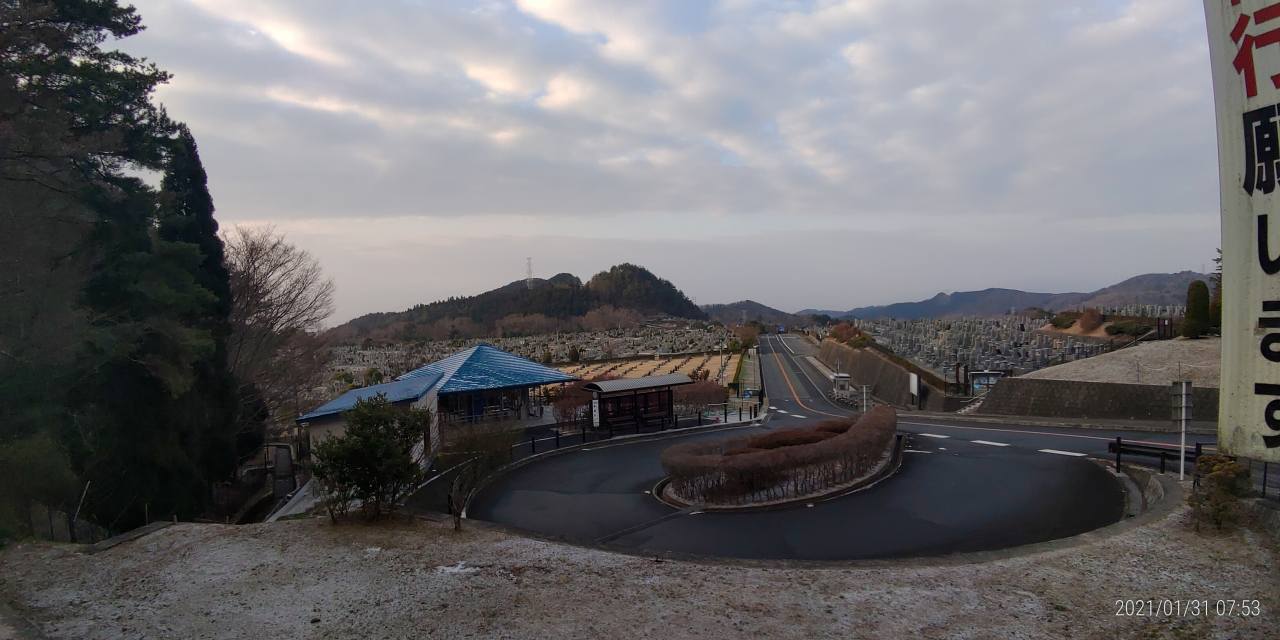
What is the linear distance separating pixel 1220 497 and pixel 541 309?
357 feet

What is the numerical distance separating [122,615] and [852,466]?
10462 mm

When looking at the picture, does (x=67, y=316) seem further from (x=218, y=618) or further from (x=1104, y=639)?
(x=1104, y=639)

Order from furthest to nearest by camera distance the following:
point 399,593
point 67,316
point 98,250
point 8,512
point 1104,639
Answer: point 98,250 < point 67,316 < point 8,512 < point 399,593 < point 1104,639

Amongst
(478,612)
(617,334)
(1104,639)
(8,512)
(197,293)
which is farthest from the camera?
(617,334)

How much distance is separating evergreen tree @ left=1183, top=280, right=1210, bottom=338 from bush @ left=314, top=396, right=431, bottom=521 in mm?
27058

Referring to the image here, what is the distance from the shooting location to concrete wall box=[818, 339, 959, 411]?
27.1 m

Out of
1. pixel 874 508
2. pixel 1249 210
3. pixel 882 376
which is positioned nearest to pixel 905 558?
pixel 874 508

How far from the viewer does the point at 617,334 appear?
69.4 metres

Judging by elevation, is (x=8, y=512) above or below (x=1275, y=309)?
below

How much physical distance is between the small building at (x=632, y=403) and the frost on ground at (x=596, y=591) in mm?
11762

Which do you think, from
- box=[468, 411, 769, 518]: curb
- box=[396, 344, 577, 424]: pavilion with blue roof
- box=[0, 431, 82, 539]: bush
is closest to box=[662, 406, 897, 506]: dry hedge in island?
box=[468, 411, 769, 518]: curb

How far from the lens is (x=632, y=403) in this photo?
19.8 metres

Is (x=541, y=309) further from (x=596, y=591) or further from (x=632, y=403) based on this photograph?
(x=596, y=591)

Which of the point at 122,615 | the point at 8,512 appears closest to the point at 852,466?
the point at 122,615
